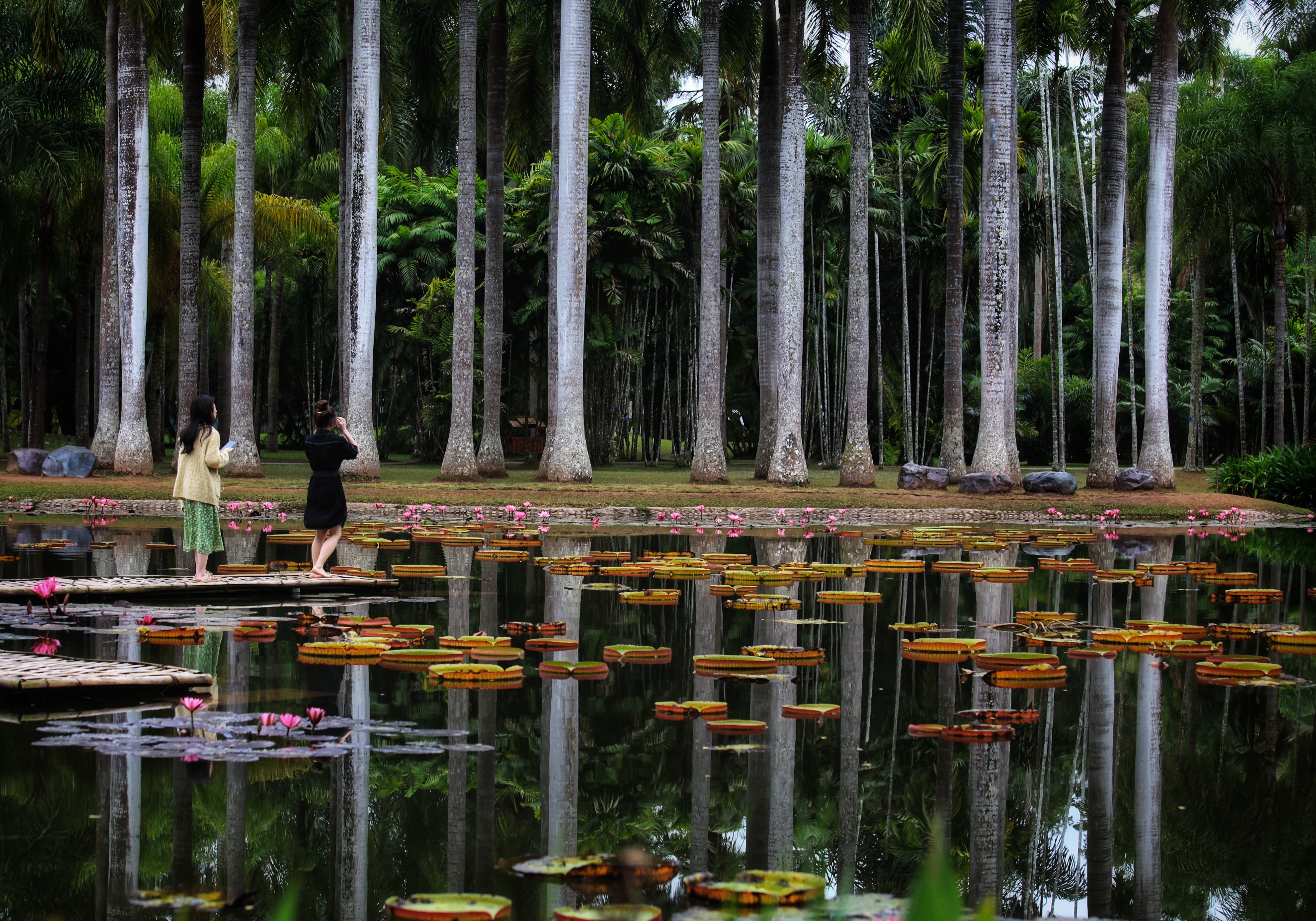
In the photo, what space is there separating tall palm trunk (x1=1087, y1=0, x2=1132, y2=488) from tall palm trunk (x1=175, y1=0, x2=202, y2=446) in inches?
669

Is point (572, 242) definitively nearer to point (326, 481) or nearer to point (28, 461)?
point (28, 461)

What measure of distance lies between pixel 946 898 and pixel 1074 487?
23.2m

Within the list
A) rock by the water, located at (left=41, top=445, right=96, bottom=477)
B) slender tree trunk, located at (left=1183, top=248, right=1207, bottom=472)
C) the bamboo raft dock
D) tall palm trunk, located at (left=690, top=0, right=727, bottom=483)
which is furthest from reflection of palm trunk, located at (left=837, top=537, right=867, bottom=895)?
slender tree trunk, located at (left=1183, top=248, right=1207, bottom=472)

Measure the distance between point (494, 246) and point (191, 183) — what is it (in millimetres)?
5904

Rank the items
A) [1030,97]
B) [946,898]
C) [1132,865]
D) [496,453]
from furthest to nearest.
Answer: [1030,97]
[496,453]
[1132,865]
[946,898]

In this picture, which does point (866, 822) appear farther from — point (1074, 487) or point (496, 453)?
point (496, 453)

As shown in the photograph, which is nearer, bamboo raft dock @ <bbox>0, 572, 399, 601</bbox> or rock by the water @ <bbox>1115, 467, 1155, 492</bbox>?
bamboo raft dock @ <bbox>0, 572, 399, 601</bbox>

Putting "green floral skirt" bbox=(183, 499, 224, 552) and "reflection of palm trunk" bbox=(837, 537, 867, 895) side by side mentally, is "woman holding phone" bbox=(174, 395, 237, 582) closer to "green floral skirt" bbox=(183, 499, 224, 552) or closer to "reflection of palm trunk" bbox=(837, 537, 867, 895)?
"green floral skirt" bbox=(183, 499, 224, 552)

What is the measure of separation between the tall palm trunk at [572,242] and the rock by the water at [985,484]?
21.3 ft

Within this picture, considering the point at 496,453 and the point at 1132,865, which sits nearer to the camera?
the point at 1132,865

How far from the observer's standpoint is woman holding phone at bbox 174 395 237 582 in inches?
418

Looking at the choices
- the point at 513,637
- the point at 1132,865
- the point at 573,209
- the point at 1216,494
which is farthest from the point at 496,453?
the point at 1132,865

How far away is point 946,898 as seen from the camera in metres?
1.24

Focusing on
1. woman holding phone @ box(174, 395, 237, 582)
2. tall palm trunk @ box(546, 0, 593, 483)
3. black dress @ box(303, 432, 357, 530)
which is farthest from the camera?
tall palm trunk @ box(546, 0, 593, 483)
